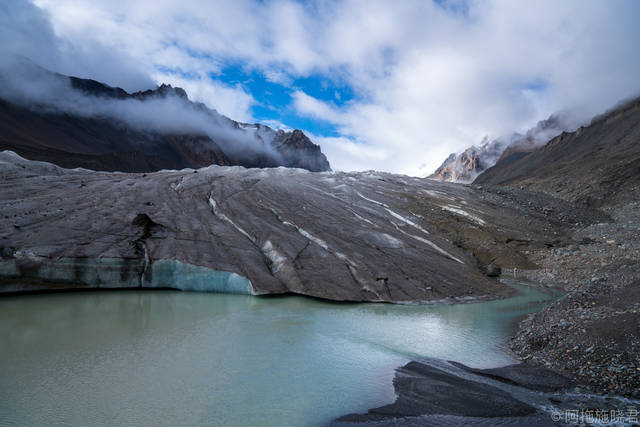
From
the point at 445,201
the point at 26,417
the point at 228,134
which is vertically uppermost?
the point at 228,134

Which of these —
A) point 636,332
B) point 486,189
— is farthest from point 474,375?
point 486,189

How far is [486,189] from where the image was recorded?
4347 centimetres

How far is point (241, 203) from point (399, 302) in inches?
479

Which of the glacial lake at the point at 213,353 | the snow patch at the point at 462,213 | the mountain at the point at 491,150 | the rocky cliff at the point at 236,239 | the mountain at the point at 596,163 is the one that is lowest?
the glacial lake at the point at 213,353

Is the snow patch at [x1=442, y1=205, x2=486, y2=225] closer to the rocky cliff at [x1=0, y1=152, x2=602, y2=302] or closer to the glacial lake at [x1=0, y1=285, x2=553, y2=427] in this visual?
the rocky cliff at [x1=0, y1=152, x2=602, y2=302]

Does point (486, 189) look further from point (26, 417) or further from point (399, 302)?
point (26, 417)

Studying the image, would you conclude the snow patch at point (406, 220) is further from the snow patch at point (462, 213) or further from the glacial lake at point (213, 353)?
the glacial lake at point (213, 353)

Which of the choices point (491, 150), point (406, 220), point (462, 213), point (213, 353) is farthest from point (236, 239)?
point (491, 150)

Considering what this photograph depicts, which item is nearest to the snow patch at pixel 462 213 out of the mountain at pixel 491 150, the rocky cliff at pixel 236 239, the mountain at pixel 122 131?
the rocky cliff at pixel 236 239

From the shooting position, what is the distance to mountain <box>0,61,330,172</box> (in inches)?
2625

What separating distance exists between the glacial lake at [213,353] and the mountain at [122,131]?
5522cm

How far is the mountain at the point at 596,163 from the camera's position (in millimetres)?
47188

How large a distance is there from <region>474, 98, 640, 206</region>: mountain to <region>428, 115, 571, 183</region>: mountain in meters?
27.1

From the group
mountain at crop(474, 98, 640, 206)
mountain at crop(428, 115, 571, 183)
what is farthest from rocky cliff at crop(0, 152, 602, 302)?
mountain at crop(428, 115, 571, 183)
